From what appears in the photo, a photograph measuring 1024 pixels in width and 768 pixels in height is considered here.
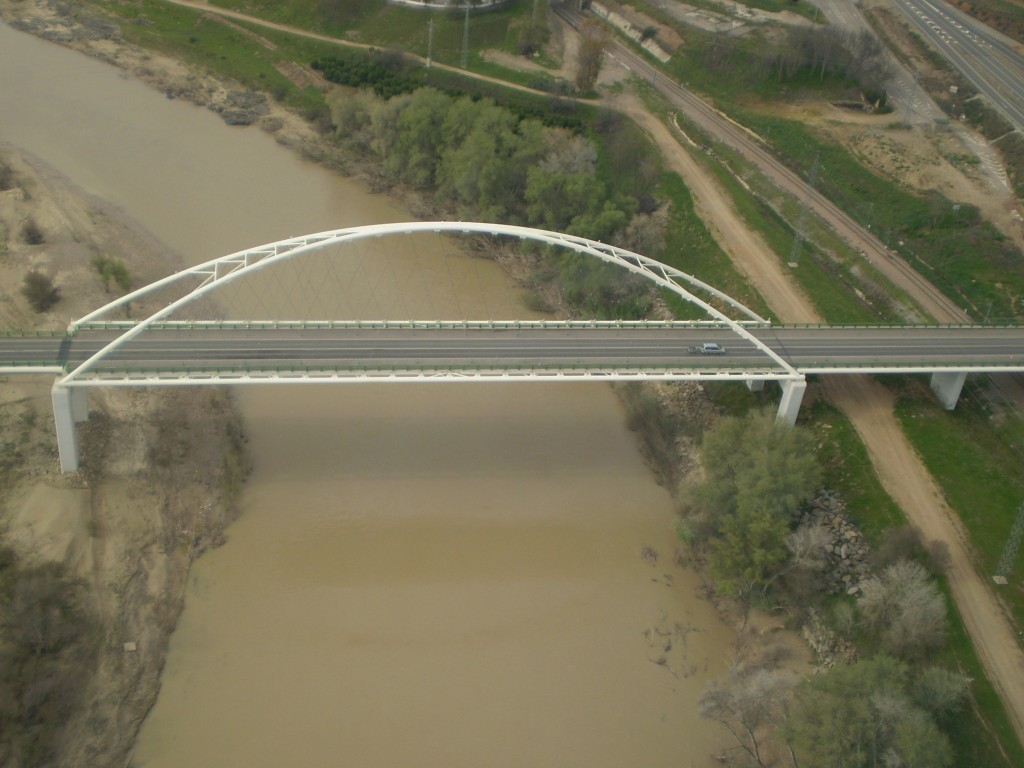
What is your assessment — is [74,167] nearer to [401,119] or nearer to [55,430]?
[401,119]

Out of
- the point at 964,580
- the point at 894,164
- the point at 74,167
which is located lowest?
the point at 74,167

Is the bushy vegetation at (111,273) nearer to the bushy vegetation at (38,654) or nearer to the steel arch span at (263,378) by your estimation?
the steel arch span at (263,378)

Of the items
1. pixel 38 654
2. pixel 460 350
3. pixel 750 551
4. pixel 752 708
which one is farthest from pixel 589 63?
pixel 38 654

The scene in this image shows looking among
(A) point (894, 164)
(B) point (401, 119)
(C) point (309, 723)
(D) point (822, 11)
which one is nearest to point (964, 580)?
(C) point (309, 723)

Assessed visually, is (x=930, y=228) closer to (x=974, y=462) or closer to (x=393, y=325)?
(x=974, y=462)

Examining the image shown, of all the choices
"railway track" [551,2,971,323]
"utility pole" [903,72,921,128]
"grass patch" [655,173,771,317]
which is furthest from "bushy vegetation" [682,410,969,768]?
"utility pole" [903,72,921,128]

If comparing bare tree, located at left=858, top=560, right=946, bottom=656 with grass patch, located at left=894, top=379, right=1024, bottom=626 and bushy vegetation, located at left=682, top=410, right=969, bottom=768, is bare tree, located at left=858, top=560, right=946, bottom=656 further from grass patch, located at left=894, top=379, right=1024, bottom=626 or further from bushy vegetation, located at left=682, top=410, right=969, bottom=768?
grass patch, located at left=894, top=379, right=1024, bottom=626
